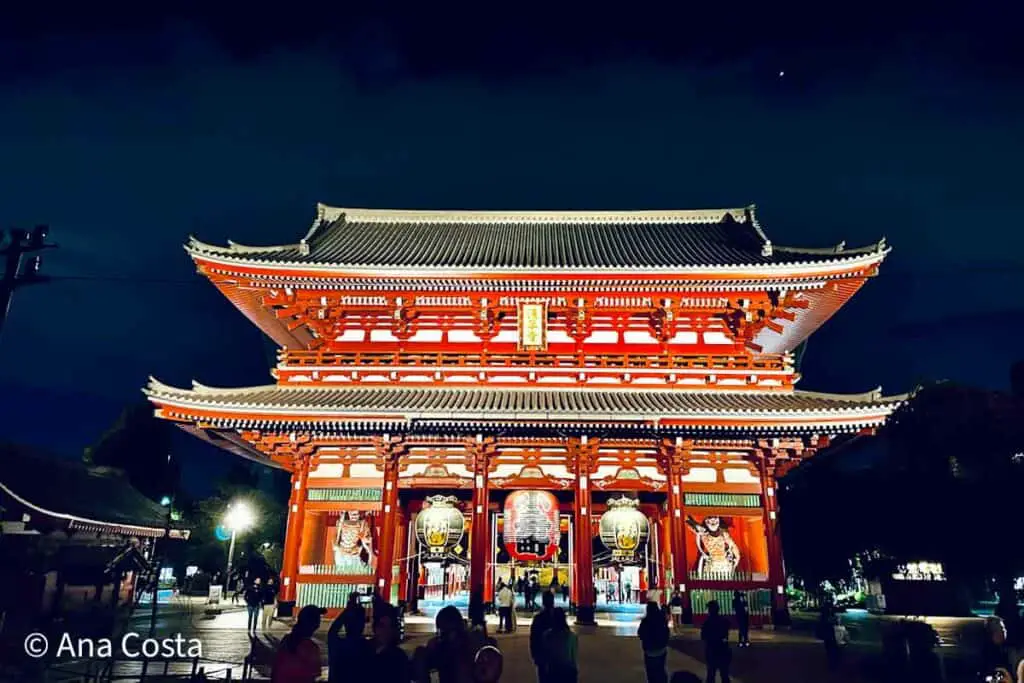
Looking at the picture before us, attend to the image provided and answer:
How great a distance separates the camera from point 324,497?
58.5ft

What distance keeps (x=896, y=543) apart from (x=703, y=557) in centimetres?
1149

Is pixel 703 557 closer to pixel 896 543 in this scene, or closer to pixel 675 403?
pixel 675 403

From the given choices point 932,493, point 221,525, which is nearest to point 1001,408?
point 932,493

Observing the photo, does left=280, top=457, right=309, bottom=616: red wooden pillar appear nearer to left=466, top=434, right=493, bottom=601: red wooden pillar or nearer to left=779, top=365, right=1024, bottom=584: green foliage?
left=466, top=434, right=493, bottom=601: red wooden pillar

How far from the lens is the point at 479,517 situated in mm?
17375

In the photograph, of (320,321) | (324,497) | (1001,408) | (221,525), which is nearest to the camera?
(1001,408)

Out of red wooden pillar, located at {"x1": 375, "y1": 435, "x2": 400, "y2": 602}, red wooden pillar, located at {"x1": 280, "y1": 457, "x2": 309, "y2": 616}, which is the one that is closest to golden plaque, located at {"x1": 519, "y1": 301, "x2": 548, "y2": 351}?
red wooden pillar, located at {"x1": 375, "y1": 435, "x2": 400, "y2": 602}

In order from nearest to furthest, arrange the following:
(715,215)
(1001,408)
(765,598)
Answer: (1001,408) → (765,598) → (715,215)

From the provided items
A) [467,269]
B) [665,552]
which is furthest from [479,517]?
[467,269]

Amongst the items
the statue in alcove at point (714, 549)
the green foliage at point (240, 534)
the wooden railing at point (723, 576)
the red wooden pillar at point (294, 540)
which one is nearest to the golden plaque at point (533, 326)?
→ the statue in alcove at point (714, 549)

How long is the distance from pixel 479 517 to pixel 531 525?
1532 mm

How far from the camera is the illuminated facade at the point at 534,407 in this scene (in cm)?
1664

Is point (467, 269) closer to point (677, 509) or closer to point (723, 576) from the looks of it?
point (677, 509)

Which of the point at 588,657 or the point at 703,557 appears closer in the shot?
the point at 588,657
